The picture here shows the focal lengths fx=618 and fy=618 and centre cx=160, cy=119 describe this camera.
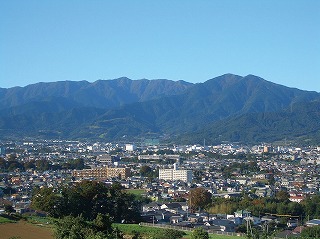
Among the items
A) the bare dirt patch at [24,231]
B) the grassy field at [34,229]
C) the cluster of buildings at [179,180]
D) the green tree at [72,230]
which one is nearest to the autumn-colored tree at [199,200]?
the cluster of buildings at [179,180]

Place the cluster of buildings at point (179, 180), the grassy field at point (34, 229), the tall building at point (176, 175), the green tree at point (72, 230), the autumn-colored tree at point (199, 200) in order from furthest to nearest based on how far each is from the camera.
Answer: the tall building at point (176, 175) < the cluster of buildings at point (179, 180) < the autumn-colored tree at point (199, 200) < the grassy field at point (34, 229) < the green tree at point (72, 230)

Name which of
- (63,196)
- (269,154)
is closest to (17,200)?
(63,196)

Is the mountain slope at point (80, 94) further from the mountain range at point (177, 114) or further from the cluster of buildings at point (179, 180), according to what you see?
the cluster of buildings at point (179, 180)

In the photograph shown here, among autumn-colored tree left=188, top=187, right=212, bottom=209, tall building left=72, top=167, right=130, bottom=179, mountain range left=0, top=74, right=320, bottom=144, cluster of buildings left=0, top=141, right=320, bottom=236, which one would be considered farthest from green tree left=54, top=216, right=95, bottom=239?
mountain range left=0, top=74, right=320, bottom=144

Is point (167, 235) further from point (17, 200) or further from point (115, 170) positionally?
point (115, 170)

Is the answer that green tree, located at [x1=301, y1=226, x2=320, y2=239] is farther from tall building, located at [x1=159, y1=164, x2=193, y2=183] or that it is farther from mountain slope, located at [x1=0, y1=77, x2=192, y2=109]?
mountain slope, located at [x1=0, y1=77, x2=192, y2=109]
